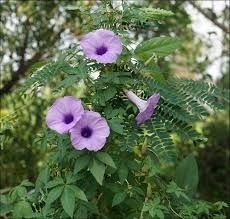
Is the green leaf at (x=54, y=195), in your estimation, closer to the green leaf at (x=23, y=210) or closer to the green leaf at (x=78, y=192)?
the green leaf at (x=78, y=192)

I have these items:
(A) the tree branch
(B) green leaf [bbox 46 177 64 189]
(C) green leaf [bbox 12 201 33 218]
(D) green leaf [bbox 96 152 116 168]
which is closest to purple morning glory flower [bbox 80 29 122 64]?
(D) green leaf [bbox 96 152 116 168]

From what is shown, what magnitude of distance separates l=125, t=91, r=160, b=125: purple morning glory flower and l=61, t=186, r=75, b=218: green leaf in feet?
1.13

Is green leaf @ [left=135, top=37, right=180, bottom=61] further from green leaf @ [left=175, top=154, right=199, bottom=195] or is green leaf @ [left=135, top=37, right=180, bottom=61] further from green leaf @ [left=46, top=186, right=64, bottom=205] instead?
green leaf @ [left=175, top=154, right=199, bottom=195]

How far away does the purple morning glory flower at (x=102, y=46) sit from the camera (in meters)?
1.95

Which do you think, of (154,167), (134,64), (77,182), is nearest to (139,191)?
Result: (154,167)

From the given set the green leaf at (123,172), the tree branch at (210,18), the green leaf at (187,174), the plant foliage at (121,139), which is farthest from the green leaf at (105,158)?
the tree branch at (210,18)

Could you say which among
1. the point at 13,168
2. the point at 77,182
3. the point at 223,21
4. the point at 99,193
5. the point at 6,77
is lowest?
the point at 13,168

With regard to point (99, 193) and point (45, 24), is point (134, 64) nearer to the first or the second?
point (99, 193)

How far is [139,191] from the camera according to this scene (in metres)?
2.09

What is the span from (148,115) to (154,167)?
0.20 meters

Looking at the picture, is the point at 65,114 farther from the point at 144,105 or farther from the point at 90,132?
the point at 144,105

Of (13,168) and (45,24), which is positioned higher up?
(45,24)

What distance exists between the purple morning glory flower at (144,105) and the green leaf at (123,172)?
0.16m

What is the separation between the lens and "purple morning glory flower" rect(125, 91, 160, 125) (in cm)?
195
